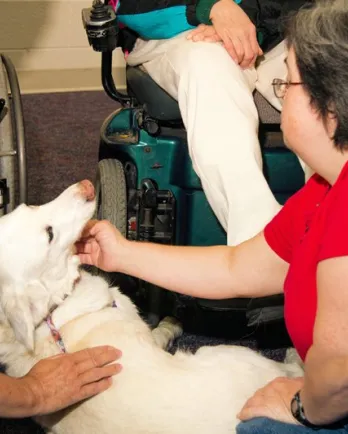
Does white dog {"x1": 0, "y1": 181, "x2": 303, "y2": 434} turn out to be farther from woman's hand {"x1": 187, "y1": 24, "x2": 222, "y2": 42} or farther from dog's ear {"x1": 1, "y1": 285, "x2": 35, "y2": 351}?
woman's hand {"x1": 187, "y1": 24, "x2": 222, "y2": 42}

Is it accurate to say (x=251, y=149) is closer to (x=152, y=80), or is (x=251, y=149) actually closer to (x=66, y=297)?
(x=152, y=80)

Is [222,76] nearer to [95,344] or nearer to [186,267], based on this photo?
[186,267]

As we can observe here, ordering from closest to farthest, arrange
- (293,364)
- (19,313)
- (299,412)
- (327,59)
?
1. (327,59)
2. (299,412)
3. (19,313)
4. (293,364)

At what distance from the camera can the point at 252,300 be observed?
1.43 metres

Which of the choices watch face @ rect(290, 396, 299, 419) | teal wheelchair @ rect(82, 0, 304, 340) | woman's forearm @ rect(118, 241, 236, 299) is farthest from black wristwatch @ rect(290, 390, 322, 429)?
teal wheelchair @ rect(82, 0, 304, 340)

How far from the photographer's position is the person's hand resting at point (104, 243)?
131 cm

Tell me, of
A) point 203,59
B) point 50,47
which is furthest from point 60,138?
point 203,59

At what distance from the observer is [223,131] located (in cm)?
148

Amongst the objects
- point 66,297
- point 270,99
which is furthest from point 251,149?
point 66,297

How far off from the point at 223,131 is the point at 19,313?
1.93ft

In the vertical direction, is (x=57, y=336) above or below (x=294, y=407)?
below

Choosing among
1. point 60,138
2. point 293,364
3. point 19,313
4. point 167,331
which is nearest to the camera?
point 19,313

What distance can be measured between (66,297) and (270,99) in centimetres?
69

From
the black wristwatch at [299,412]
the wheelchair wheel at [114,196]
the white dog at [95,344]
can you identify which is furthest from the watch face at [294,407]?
the wheelchair wheel at [114,196]
